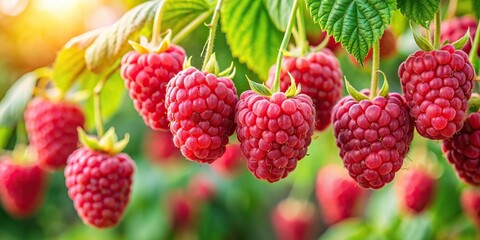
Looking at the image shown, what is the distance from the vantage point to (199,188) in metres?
3.74

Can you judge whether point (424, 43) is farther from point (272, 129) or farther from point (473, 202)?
point (473, 202)

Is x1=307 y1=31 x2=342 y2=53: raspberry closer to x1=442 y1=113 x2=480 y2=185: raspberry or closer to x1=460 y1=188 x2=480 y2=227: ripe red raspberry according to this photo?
x1=460 y1=188 x2=480 y2=227: ripe red raspberry

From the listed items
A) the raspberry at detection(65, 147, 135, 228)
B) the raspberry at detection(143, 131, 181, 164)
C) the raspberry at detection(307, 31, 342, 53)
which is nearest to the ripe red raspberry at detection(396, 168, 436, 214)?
the raspberry at detection(307, 31, 342, 53)

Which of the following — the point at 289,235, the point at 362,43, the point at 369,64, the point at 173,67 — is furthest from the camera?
the point at 289,235

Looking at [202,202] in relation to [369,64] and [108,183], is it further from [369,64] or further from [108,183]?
[108,183]

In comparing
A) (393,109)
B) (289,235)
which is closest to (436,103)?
(393,109)

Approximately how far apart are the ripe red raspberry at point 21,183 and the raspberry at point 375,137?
1.41m

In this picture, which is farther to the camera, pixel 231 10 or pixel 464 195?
pixel 464 195

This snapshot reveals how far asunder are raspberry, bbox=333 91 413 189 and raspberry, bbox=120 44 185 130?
1.03 ft

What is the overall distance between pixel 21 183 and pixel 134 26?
1.11 meters

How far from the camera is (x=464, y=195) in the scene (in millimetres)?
2020

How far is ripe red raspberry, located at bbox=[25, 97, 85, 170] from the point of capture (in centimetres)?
182

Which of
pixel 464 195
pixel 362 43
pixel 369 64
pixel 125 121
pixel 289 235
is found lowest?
pixel 289 235

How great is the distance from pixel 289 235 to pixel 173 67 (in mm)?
2486
